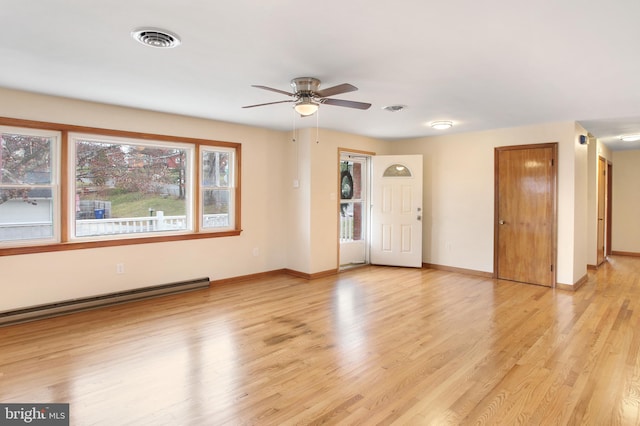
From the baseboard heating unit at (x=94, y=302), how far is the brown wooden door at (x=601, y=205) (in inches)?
280

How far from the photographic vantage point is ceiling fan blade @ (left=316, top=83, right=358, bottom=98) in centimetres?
292

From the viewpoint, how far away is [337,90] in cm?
303

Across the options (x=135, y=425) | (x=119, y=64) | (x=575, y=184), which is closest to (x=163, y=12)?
(x=119, y=64)

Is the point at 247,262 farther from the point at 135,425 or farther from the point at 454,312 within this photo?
the point at 135,425

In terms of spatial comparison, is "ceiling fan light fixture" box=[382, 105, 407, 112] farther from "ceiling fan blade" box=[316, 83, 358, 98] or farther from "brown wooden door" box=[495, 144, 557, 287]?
"brown wooden door" box=[495, 144, 557, 287]

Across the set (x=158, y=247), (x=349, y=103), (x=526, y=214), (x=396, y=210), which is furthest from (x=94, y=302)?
(x=526, y=214)

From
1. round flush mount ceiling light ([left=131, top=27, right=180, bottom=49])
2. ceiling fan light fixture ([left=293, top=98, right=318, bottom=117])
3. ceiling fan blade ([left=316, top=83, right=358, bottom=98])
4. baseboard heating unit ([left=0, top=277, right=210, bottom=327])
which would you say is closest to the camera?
round flush mount ceiling light ([left=131, top=27, right=180, bottom=49])

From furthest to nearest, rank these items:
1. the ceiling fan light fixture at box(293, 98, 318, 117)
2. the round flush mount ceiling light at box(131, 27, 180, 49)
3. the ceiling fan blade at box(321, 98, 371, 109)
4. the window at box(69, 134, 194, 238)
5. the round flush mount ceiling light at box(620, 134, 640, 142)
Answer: the round flush mount ceiling light at box(620, 134, 640, 142), the window at box(69, 134, 194, 238), the ceiling fan light fixture at box(293, 98, 318, 117), the ceiling fan blade at box(321, 98, 371, 109), the round flush mount ceiling light at box(131, 27, 180, 49)

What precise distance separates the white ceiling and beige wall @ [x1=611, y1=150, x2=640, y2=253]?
4.35 meters

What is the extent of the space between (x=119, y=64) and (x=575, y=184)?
561 cm

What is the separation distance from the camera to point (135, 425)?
2107mm

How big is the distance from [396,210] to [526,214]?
2.07 metres

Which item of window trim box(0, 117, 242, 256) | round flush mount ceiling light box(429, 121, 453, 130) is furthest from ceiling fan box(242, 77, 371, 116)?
round flush mount ceiling light box(429, 121, 453, 130)

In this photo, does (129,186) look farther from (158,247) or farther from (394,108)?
(394,108)
